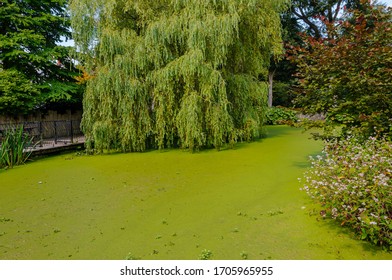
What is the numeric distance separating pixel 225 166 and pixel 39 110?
8.65 m

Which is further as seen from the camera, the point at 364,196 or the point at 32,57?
the point at 32,57

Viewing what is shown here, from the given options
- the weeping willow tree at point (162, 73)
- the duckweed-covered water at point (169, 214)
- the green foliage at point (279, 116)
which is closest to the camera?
the duckweed-covered water at point (169, 214)

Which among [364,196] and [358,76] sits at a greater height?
[358,76]

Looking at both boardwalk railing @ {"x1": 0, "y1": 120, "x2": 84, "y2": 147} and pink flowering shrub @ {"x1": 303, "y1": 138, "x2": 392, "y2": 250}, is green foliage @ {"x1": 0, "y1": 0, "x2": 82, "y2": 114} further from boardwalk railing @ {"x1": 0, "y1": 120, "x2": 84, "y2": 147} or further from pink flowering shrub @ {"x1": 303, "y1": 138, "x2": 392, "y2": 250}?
pink flowering shrub @ {"x1": 303, "y1": 138, "x2": 392, "y2": 250}

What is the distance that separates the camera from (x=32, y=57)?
1024cm

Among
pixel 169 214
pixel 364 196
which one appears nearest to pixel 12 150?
pixel 169 214

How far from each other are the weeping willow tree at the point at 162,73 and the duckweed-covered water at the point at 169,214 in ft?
5.46

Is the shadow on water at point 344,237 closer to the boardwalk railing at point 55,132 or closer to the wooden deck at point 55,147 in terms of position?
the wooden deck at point 55,147

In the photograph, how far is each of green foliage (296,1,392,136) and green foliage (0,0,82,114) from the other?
25.6ft

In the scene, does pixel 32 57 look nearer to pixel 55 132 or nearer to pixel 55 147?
pixel 55 132

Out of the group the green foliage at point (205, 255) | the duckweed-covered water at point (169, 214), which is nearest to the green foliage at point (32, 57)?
the duckweed-covered water at point (169, 214)

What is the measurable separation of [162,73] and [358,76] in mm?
4747

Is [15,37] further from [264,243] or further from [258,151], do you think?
[264,243]

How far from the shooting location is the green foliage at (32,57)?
32.6 feet
